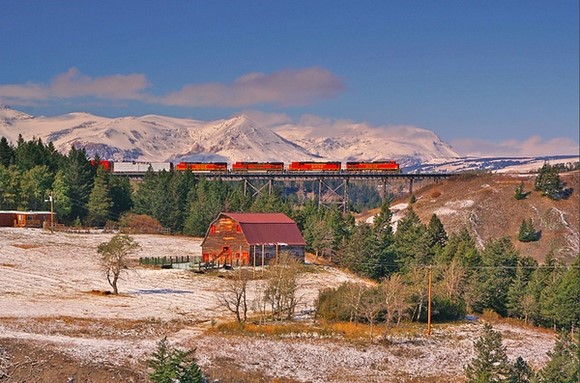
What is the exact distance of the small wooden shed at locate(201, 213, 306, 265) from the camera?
7938cm

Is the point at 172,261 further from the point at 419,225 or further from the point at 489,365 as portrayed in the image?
the point at 489,365

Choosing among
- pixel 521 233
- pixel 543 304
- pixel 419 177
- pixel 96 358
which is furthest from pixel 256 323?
pixel 419 177

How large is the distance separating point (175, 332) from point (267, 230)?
36402 mm

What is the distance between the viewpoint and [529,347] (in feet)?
173

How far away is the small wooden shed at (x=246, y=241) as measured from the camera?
3125 inches

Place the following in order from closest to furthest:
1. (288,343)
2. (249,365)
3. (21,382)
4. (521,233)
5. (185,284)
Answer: (21,382) < (249,365) < (288,343) < (185,284) < (521,233)

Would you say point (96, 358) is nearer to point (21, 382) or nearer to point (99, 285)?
point (21, 382)

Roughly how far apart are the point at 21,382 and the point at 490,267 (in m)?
48.2

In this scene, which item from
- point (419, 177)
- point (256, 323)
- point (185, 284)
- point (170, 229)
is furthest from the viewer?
point (419, 177)

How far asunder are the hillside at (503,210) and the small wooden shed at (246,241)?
46223mm

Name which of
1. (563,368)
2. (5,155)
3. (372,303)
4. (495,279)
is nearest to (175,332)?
(372,303)

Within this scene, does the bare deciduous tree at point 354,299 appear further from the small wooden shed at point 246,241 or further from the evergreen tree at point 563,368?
the small wooden shed at point 246,241

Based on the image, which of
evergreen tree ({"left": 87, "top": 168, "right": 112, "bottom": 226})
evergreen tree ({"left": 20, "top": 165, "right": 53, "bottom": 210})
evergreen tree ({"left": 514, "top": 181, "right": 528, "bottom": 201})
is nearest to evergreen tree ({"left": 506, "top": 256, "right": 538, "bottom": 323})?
evergreen tree ({"left": 87, "top": 168, "right": 112, "bottom": 226})

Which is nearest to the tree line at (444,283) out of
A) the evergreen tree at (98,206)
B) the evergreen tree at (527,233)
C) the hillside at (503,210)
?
the evergreen tree at (527,233)
